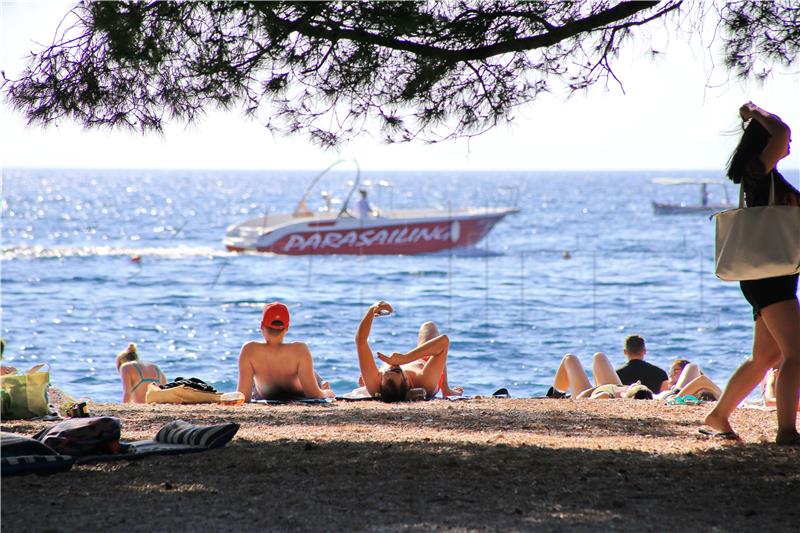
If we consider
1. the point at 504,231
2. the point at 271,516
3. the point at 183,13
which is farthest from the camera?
the point at 504,231

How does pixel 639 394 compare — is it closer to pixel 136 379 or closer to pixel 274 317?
pixel 274 317

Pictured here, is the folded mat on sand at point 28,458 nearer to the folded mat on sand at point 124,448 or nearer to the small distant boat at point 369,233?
the folded mat on sand at point 124,448

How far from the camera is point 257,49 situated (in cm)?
481

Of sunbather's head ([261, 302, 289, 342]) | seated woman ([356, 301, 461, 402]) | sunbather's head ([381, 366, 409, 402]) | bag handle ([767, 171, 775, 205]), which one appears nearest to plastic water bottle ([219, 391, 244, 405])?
sunbather's head ([261, 302, 289, 342])

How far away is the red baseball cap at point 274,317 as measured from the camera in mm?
6719

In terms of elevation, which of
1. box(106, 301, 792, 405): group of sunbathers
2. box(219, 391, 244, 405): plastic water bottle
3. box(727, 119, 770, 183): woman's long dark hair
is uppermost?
box(727, 119, 770, 183): woman's long dark hair

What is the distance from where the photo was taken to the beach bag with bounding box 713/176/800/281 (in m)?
3.93

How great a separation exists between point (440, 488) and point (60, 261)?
107 feet

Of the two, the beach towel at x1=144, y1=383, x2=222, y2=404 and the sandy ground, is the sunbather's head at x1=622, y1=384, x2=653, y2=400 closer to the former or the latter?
the sandy ground

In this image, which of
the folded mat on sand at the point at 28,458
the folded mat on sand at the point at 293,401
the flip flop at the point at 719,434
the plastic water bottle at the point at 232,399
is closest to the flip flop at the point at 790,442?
the flip flop at the point at 719,434

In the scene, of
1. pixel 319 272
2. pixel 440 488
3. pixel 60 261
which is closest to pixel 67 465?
pixel 440 488

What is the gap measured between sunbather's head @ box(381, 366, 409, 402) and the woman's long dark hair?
319 cm

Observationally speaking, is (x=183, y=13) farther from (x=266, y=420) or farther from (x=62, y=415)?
(x=62, y=415)

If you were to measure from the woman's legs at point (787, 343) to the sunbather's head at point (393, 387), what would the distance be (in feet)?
9.89
